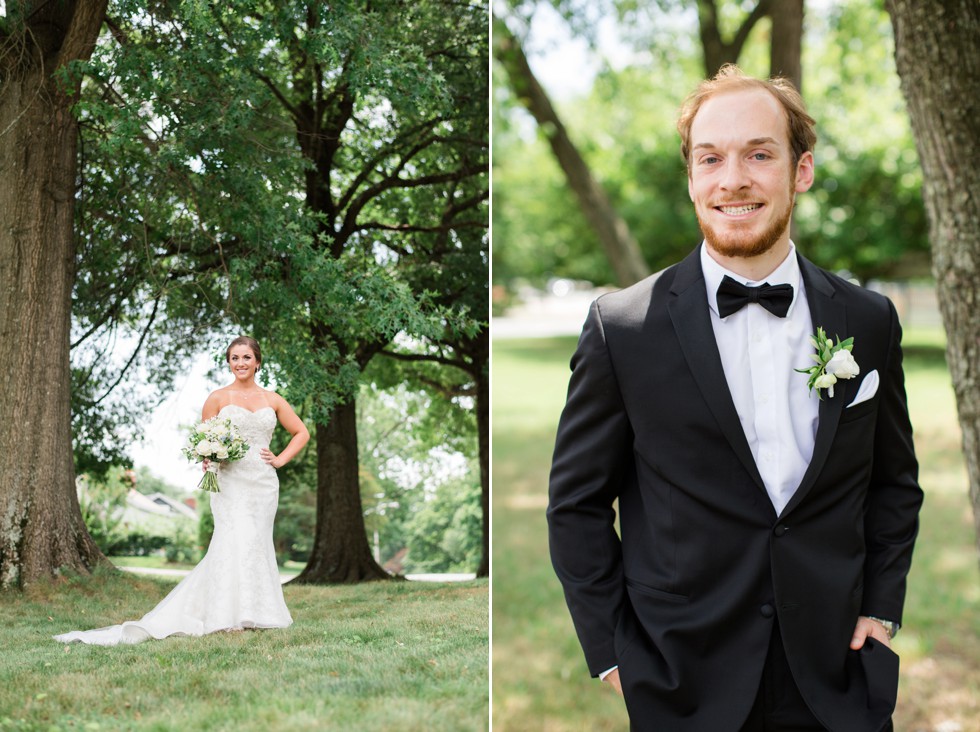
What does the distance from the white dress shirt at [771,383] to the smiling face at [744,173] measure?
0.10m

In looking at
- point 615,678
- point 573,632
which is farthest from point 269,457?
point 573,632

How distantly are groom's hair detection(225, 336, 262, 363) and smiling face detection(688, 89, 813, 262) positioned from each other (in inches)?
Answer: 57.7

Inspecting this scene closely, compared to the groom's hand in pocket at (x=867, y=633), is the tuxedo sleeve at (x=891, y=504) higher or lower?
higher

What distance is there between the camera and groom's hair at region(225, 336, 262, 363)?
9.55ft

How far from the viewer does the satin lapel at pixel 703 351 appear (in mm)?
2053

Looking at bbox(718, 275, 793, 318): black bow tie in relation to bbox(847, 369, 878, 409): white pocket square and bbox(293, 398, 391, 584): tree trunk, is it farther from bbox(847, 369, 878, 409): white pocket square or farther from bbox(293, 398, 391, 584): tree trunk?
bbox(293, 398, 391, 584): tree trunk

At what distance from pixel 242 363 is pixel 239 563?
2.06 ft

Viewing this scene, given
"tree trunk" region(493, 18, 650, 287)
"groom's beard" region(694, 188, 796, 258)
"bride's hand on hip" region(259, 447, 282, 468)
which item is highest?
"tree trunk" region(493, 18, 650, 287)

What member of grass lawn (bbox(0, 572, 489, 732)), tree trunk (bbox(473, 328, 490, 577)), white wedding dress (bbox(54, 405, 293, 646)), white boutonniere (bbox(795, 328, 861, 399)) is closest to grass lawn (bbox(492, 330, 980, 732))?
tree trunk (bbox(473, 328, 490, 577))

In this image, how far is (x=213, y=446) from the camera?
112 inches

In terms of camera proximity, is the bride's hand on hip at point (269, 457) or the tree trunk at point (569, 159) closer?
the bride's hand on hip at point (269, 457)

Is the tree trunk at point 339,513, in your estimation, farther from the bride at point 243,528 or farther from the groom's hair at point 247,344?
the groom's hair at point 247,344

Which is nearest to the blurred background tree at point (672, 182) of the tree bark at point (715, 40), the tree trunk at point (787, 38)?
the tree bark at point (715, 40)

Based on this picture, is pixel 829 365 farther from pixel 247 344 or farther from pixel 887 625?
pixel 247 344
